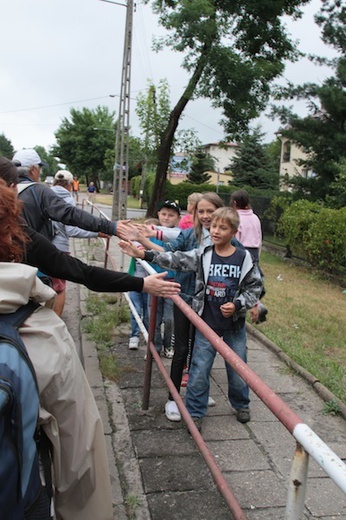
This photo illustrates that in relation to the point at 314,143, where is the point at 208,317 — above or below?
below

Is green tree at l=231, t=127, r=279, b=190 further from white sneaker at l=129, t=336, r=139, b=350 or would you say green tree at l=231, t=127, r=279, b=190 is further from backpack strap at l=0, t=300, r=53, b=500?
backpack strap at l=0, t=300, r=53, b=500

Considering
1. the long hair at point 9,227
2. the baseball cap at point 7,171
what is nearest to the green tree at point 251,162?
the baseball cap at point 7,171

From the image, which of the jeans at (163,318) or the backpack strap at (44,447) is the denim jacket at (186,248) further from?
the backpack strap at (44,447)

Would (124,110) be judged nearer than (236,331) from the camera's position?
No

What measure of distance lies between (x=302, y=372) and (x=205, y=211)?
1828 millimetres

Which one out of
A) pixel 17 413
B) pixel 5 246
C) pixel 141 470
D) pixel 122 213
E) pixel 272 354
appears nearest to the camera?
pixel 17 413

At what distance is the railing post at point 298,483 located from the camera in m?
1.19

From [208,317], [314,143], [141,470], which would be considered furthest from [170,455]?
[314,143]

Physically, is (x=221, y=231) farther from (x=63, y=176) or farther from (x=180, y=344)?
(x=63, y=176)

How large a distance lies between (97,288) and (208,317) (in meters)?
1.20

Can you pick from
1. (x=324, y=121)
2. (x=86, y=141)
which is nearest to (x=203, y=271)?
(x=324, y=121)

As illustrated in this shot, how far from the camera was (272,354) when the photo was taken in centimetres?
488

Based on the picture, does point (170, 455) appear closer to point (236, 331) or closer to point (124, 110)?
point (236, 331)

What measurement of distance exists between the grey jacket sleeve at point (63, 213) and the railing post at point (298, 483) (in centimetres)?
245
